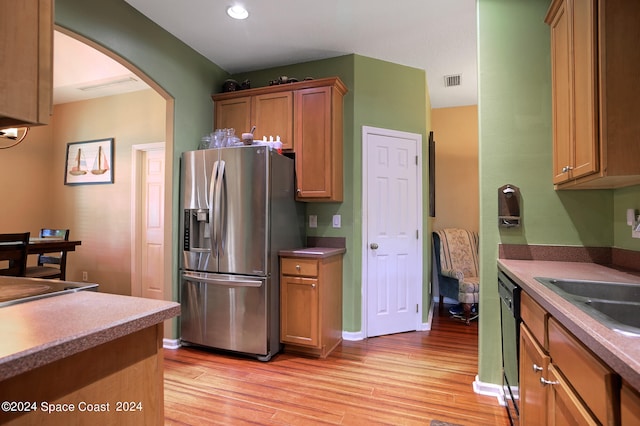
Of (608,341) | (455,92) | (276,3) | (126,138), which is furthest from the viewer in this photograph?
(126,138)

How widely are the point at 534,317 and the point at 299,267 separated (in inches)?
71.7

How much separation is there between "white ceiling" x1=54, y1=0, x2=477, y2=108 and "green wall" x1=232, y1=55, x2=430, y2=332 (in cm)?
10

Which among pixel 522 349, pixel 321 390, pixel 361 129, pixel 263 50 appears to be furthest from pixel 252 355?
pixel 263 50

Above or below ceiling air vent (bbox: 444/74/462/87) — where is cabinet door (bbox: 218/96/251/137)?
below

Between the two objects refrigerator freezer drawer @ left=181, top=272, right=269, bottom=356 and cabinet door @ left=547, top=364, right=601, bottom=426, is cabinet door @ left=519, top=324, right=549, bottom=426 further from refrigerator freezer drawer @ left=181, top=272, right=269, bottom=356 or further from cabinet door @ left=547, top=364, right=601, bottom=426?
refrigerator freezer drawer @ left=181, top=272, right=269, bottom=356

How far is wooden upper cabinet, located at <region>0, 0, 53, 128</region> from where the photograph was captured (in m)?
0.72

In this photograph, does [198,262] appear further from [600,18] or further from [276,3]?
[600,18]

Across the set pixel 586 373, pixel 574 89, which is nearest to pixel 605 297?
pixel 586 373

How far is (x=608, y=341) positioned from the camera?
73 centimetres

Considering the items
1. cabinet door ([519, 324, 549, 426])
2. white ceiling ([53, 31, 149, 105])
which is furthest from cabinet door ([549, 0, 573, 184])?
white ceiling ([53, 31, 149, 105])

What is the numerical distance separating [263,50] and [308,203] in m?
1.60

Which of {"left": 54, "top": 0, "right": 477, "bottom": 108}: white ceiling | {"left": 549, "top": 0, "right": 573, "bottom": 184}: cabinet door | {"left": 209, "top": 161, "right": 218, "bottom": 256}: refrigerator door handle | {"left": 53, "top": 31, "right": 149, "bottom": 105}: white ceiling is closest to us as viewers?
{"left": 549, "top": 0, "right": 573, "bottom": 184}: cabinet door

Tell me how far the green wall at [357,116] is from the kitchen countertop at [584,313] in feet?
5.13

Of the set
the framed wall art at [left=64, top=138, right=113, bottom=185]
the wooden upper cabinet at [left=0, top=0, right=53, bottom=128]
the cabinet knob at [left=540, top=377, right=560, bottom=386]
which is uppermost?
the framed wall art at [left=64, top=138, right=113, bottom=185]
